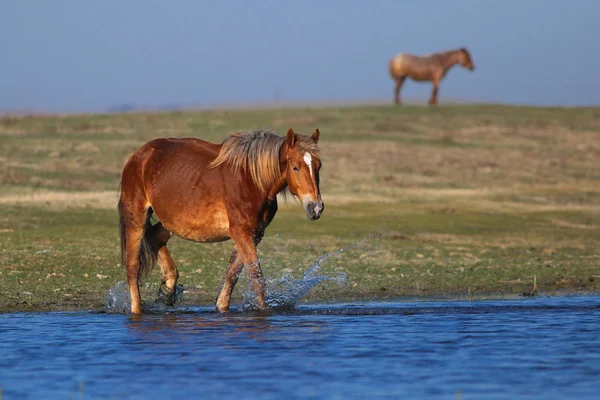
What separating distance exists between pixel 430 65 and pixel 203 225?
3448 centimetres

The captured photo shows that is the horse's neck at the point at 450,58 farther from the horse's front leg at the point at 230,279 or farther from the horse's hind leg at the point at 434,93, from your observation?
the horse's front leg at the point at 230,279

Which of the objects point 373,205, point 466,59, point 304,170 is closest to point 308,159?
point 304,170

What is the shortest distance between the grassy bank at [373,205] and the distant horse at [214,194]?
110 centimetres

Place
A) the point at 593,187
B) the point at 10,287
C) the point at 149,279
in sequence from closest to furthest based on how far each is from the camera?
1. the point at 10,287
2. the point at 149,279
3. the point at 593,187

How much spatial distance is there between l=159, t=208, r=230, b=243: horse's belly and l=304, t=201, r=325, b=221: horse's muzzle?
130 cm

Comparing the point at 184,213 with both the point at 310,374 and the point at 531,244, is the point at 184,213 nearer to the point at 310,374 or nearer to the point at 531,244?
the point at 310,374

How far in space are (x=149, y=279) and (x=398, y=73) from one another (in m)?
32.0

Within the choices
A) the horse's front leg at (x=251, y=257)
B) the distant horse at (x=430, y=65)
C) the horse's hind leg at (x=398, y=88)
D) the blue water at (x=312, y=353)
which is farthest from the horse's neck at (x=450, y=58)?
the horse's front leg at (x=251, y=257)

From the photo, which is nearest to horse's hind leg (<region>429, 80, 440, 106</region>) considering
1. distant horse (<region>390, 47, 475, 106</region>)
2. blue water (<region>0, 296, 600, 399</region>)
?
distant horse (<region>390, 47, 475, 106</region>)

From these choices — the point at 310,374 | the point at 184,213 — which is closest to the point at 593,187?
the point at 184,213

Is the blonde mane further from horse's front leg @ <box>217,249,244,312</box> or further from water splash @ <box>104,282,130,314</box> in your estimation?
water splash @ <box>104,282,130,314</box>

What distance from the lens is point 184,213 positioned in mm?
12164

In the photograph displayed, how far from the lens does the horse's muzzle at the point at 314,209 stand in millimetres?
10852

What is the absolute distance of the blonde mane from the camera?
11.4 m
